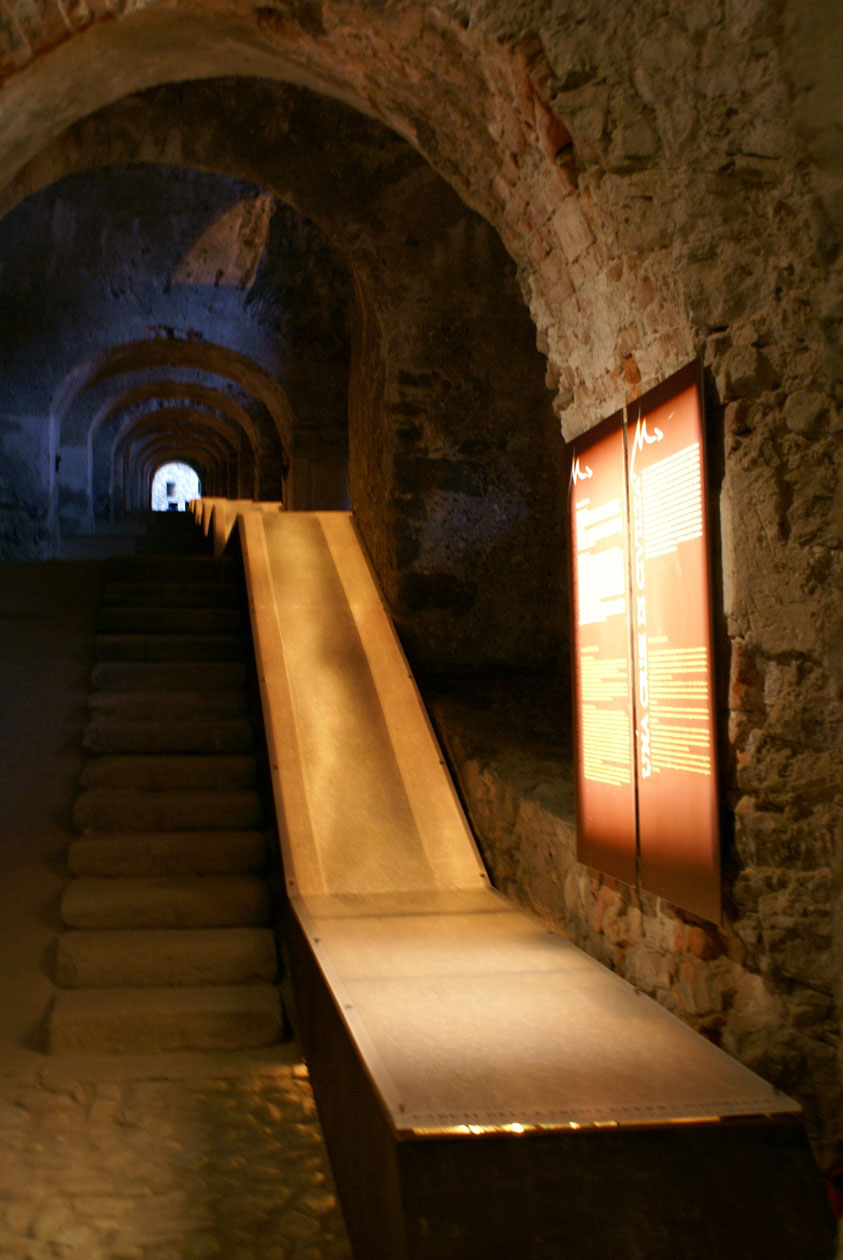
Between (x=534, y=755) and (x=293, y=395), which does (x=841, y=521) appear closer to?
(x=534, y=755)

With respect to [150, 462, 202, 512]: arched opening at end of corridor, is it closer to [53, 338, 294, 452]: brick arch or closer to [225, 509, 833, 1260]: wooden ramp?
[53, 338, 294, 452]: brick arch

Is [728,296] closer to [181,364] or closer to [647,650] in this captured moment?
[647,650]

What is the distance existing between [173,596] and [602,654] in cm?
413

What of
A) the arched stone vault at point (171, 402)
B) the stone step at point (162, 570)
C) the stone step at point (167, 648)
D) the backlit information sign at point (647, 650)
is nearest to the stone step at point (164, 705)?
the stone step at point (167, 648)

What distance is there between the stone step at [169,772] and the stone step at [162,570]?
2489mm

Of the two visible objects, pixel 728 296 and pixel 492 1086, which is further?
pixel 728 296

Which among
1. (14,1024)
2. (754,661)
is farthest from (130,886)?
(754,661)

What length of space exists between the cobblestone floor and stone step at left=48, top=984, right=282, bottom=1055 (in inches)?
8.1

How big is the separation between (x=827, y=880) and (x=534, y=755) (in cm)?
222

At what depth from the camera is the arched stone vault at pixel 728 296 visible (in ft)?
7.14

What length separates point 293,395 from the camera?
35.3ft

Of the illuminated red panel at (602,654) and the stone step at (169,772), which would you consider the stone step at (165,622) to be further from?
the illuminated red panel at (602,654)

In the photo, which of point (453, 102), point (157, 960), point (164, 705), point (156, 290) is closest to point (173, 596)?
point (164, 705)

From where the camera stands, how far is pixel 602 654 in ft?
9.85
